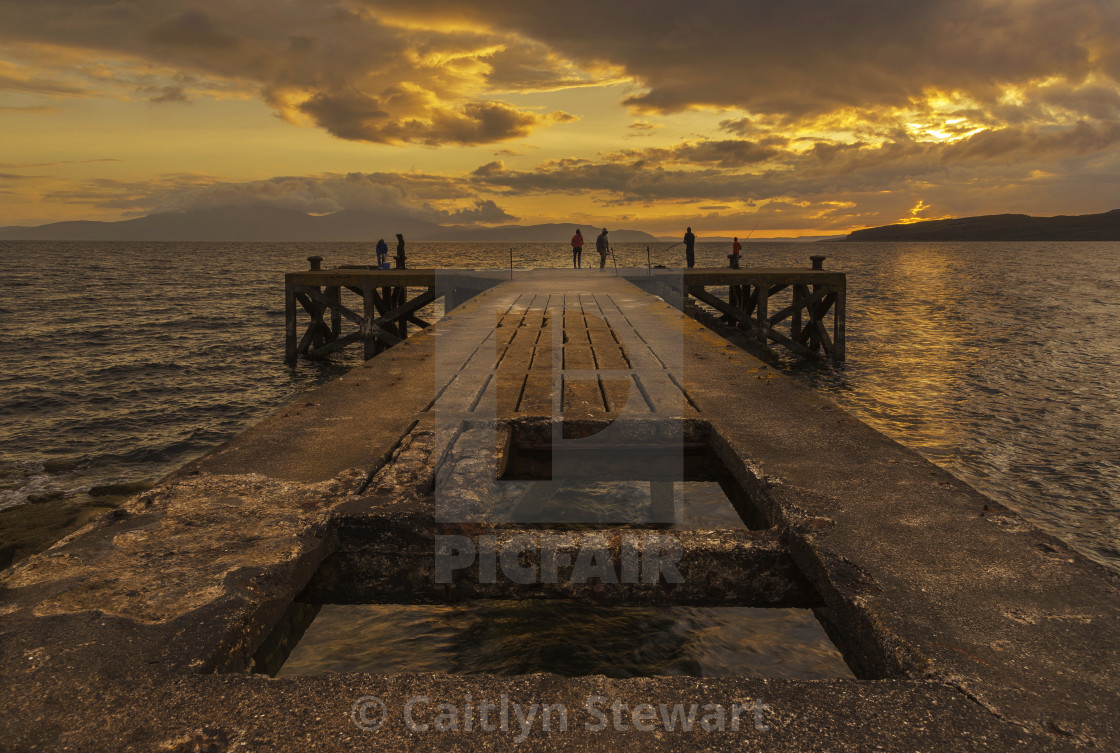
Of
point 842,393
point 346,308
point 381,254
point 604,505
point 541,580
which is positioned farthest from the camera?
point 381,254

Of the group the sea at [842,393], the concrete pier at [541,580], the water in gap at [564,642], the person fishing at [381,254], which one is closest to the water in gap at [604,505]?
the concrete pier at [541,580]

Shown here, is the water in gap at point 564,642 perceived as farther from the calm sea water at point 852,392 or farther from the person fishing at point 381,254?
the person fishing at point 381,254

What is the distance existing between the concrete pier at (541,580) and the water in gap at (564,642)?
69 centimetres

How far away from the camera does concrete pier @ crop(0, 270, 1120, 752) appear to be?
1.92m

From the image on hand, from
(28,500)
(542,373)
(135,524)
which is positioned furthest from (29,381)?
(135,524)

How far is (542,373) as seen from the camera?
6.50 metres

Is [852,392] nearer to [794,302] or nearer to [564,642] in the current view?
[794,302]

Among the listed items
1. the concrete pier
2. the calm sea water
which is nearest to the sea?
the calm sea water

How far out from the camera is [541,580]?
3061 mm

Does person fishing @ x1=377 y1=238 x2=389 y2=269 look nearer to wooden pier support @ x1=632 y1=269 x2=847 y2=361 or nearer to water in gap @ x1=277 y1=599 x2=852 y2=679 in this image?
wooden pier support @ x1=632 y1=269 x2=847 y2=361

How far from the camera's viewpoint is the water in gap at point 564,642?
146 inches

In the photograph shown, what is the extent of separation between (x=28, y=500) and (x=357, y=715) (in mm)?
9036

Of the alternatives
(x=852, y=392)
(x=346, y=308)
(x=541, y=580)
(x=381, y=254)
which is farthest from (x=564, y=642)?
(x=381, y=254)

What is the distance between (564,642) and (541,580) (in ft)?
3.32
